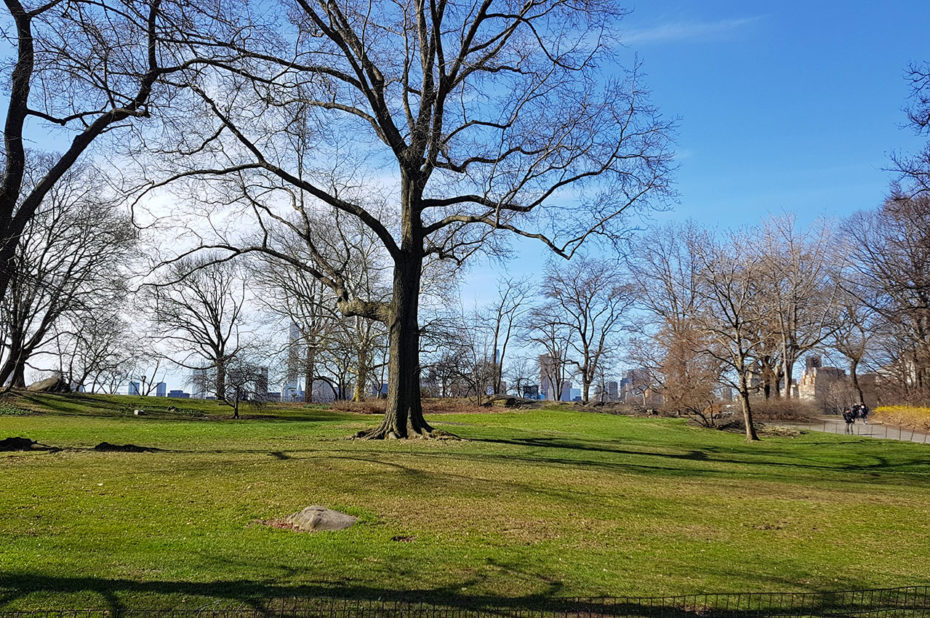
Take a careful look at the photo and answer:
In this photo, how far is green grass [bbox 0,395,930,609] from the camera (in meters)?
5.98

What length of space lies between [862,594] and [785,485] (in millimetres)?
7905

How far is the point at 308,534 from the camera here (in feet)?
25.3

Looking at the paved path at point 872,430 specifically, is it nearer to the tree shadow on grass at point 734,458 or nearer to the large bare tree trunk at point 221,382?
the tree shadow on grass at point 734,458

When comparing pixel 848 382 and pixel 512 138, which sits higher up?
pixel 512 138

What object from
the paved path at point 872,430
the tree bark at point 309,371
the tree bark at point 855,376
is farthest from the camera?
the tree bark at point 855,376

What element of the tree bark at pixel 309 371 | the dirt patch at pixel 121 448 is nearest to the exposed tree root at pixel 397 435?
the dirt patch at pixel 121 448

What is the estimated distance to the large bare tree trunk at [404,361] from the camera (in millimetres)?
17812

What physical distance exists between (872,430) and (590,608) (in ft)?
115

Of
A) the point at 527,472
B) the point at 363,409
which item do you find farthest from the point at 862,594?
the point at 363,409

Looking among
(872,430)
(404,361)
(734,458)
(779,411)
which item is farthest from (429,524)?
(872,430)

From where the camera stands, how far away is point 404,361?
18016 millimetres

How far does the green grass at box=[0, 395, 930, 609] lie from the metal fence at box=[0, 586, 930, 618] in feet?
0.75

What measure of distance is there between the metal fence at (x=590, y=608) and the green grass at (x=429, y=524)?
0.75 feet

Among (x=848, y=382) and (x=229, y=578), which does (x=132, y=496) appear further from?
(x=848, y=382)
